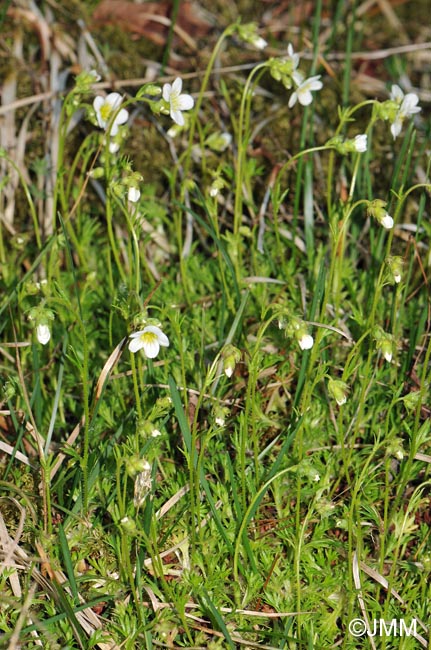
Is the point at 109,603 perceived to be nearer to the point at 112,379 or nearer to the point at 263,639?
the point at 263,639

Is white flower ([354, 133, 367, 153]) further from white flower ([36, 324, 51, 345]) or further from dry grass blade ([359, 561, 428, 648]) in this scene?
dry grass blade ([359, 561, 428, 648])

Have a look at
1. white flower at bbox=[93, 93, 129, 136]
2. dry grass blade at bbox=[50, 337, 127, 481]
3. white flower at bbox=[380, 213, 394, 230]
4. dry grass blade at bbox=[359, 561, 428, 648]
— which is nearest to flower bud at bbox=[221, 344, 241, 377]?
dry grass blade at bbox=[50, 337, 127, 481]

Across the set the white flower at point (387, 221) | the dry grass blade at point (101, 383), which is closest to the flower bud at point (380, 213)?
the white flower at point (387, 221)

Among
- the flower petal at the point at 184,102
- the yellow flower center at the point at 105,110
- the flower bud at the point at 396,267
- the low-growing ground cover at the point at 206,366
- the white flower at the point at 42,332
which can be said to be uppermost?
the flower petal at the point at 184,102

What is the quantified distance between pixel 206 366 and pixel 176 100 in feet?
3.25

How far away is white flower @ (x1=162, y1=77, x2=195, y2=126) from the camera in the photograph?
2.74m

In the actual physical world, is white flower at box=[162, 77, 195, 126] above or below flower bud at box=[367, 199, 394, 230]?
above

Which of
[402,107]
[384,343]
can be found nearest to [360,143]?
[402,107]

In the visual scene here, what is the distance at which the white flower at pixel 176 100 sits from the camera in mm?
2740

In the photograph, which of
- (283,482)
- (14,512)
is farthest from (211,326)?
(14,512)

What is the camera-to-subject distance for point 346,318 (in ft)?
10.3

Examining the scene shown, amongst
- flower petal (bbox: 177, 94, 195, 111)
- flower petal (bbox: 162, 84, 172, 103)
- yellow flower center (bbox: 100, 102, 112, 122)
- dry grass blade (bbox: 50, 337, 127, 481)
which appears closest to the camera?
dry grass blade (bbox: 50, 337, 127, 481)

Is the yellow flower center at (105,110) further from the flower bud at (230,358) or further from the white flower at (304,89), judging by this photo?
the flower bud at (230,358)

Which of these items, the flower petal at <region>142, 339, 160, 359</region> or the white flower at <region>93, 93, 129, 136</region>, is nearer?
the flower petal at <region>142, 339, 160, 359</region>
